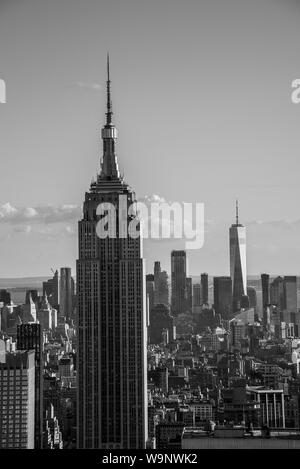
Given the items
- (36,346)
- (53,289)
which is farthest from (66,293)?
(53,289)

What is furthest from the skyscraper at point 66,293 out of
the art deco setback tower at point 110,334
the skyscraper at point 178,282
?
the skyscraper at point 178,282

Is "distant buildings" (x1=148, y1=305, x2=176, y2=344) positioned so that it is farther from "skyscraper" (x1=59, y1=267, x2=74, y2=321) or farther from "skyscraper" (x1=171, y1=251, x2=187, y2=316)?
"skyscraper" (x1=59, y1=267, x2=74, y2=321)

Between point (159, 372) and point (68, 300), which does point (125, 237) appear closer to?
point (68, 300)

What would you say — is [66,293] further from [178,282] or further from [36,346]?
[178,282]

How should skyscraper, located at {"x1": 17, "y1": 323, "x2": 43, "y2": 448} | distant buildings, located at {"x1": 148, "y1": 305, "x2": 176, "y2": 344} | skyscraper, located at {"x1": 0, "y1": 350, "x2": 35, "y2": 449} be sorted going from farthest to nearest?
distant buildings, located at {"x1": 148, "y1": 305, "x2": 176, "y2": 344}, skyscraper, located at {"x1": 17, "y1": 323, "x2": 43, "y2": 448}, skyscraper, located at {"x1": 0, "y1": 350, "x2": 35, "y2": 449}

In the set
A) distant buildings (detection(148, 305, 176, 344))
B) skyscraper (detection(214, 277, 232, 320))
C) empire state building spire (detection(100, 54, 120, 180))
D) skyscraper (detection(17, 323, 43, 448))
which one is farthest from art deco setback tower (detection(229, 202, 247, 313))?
skyscraper (detection(17, 323, 43, 448))

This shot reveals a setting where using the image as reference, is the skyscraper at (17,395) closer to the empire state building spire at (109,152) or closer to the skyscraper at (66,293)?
the skyscraper at (66,293)

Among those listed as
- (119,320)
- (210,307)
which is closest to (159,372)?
(119,320)
